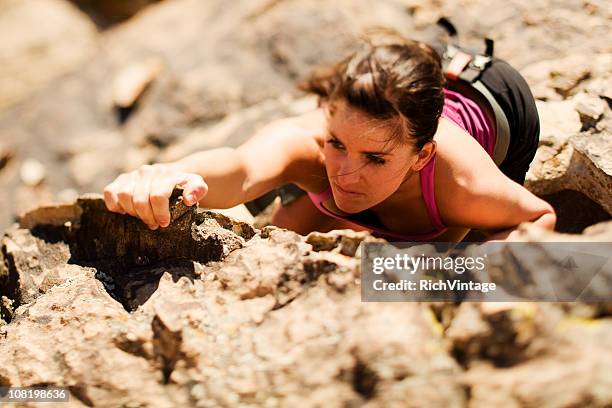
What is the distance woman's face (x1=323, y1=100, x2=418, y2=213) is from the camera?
2076 mm

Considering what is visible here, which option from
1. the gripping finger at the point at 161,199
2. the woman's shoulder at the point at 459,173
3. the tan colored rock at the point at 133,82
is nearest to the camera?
the gripping finger at the point at 161,199

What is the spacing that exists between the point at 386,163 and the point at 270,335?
2.38 ft

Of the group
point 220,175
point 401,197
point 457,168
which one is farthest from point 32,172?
point 457,168

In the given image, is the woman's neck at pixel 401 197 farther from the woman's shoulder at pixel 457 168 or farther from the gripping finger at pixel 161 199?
the gripping finger at pixel 161 199

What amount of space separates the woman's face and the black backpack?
0.51m

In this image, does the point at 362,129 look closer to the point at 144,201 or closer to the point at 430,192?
the point at 430,192

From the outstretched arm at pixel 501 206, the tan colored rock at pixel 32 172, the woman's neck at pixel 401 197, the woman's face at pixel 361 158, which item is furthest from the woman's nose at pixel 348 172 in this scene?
the tan colored rock at pixel 32 172

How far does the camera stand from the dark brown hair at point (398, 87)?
2016 mm

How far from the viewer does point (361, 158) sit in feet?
6.97

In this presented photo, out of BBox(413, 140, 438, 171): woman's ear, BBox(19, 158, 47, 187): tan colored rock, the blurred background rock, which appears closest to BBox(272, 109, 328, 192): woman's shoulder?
BBox(413, 140, 438, 171): woman's ear

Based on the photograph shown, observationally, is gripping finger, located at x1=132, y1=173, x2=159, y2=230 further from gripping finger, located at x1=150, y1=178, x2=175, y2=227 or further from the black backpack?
the black backpack

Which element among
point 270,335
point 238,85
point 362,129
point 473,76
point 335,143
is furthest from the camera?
point 238,85

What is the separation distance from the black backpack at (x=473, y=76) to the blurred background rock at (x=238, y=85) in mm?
277

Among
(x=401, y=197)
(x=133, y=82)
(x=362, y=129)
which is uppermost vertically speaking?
(x=362, y=129)
